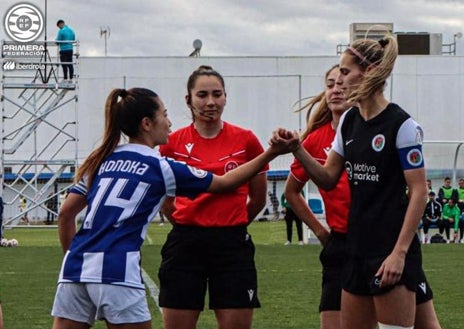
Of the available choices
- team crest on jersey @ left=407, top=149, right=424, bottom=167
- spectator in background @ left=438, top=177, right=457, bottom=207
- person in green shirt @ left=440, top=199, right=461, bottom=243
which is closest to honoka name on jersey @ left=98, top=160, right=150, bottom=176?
team crest on jersey @ left=407, top=149, right=424, bottom=167

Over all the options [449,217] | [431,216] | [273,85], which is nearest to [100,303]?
[431,216]

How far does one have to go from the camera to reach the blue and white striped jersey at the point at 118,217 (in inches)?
202

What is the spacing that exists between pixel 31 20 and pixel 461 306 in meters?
28.6

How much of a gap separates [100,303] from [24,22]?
34.4m

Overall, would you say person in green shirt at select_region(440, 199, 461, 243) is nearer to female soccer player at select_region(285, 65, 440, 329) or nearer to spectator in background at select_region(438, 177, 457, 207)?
spectator in background at select_region(438, 177, 457, 207)

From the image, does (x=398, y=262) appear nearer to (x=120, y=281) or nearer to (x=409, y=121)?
(x=409, y=121)

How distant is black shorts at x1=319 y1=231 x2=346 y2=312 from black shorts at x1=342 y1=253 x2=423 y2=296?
3.00 ft

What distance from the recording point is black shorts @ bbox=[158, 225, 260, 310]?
6441mm

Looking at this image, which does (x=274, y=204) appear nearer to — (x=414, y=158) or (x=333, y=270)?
(x=333, y=270)

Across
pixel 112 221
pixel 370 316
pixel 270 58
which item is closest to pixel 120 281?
pixel 112 221

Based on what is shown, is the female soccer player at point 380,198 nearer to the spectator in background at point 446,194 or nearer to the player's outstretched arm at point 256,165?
the player's outstretched arm at point 256,165

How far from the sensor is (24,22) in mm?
38312

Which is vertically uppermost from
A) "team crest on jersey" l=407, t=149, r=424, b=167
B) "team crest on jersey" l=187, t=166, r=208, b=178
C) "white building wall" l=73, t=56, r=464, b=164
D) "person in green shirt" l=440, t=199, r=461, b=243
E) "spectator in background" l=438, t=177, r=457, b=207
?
Answer: "white building wall" l=73, t=56, r=464, b=164

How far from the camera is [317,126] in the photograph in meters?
6.64
